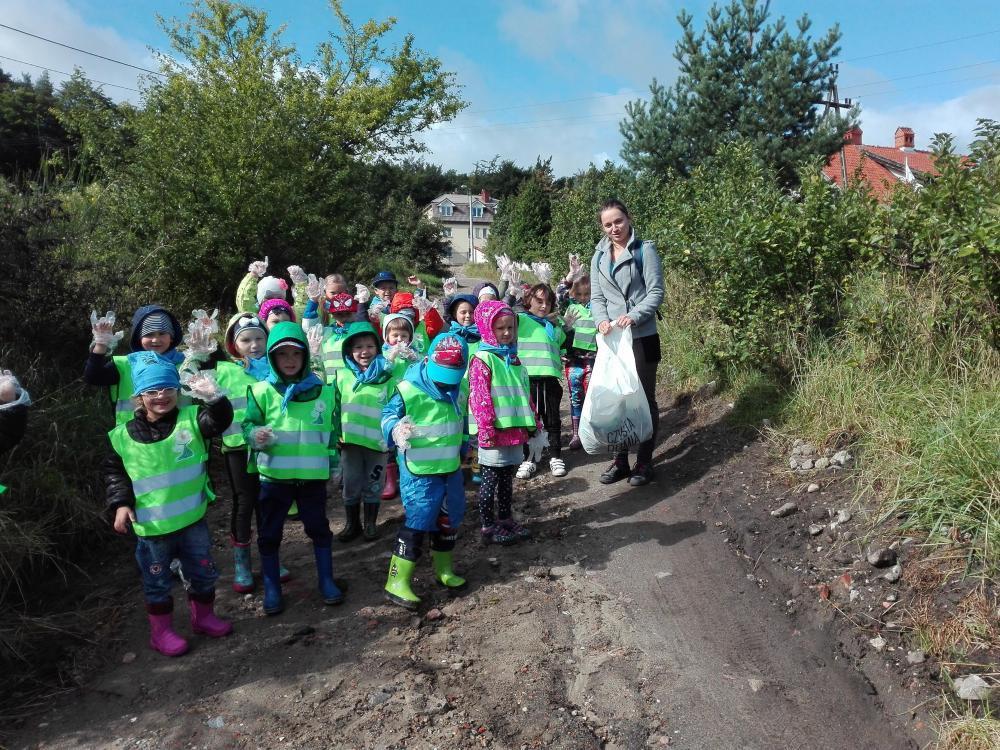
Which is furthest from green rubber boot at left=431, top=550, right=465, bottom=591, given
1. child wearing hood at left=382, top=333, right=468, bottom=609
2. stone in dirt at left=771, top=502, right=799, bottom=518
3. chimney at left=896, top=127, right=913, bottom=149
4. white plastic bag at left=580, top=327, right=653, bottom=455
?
chimney at left=896, top=127, right=913, bottom=149

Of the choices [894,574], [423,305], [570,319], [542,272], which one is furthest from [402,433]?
[542,272]

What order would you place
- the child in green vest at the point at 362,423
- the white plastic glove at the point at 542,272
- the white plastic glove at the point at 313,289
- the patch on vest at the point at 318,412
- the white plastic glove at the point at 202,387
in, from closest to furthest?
the white plastic glove at the point at 202,387
the patch on vest at the point at 318,412
the child in green vest at the point at 362,423
the white plastic glove at the point at 313,289
the white plastic glove at the point at 542,272

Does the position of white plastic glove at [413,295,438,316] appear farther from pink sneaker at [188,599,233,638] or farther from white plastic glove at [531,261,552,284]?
pink sneaker at [188,599,233,638]

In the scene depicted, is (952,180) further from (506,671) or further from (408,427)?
(506,671)

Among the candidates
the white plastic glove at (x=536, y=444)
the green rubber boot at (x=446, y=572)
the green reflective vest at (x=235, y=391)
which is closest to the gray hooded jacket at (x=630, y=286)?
the white plastic glove at (x=536, y=444)

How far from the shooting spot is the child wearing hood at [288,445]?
12.6 feet

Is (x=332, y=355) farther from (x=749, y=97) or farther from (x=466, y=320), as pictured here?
(x=749, y=97)

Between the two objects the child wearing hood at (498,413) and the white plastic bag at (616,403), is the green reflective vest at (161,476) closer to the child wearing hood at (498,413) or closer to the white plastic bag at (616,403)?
the child wearing hood at (498,413)

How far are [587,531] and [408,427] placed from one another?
168 centimetres

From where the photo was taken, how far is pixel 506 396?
4.51 m

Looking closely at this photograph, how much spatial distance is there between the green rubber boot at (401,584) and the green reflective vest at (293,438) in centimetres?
64

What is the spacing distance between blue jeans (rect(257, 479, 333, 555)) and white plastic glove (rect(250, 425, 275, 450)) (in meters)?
0.29

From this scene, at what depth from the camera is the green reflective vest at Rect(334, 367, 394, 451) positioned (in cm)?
471

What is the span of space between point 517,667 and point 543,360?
3.00 m
